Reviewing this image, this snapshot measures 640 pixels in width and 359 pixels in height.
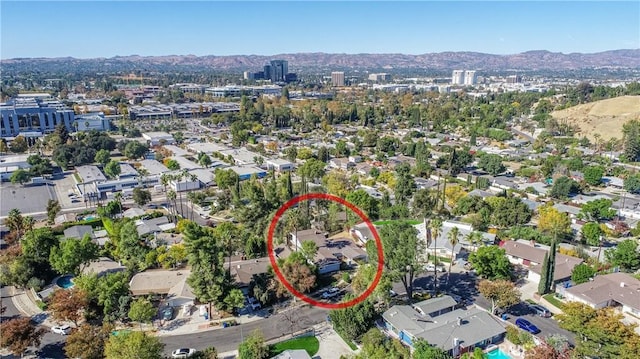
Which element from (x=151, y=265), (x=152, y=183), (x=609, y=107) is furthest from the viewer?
(x=609, y=107)

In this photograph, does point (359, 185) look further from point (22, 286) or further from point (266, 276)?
point (22, 286)

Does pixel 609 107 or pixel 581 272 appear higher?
pixel 609 107

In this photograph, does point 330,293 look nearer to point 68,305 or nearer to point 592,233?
point 68,305

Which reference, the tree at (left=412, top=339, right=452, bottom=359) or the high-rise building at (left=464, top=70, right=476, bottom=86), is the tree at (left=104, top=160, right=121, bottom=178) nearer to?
the tree at (left=412, top=339, right=452, bottom=359)

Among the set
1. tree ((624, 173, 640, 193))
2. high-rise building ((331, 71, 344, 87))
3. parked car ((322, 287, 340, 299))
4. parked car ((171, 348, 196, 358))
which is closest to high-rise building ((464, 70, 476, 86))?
high-rise building ((331, 71, 344, 87))

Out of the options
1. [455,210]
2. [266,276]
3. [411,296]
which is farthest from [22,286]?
[455,210]

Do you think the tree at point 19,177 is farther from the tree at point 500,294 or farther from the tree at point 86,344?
the tree at point 500,294

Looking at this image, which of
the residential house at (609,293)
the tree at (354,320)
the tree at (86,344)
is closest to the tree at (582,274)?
the residential house at (609,293)
